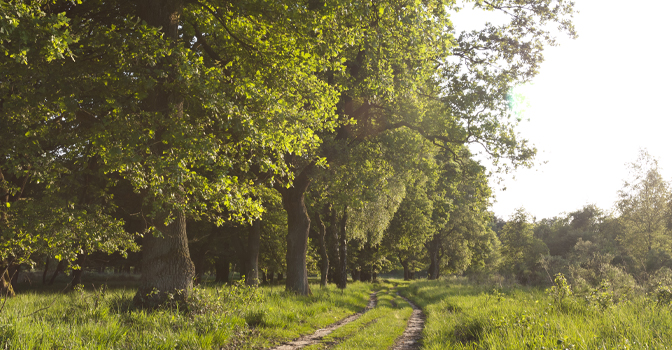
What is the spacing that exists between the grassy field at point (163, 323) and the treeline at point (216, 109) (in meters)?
1.18

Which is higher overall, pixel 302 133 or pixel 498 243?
pixel 302 133

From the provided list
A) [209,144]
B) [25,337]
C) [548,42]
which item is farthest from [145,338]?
[548,42]

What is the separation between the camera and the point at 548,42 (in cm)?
1506

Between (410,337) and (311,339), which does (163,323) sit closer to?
(311,339)

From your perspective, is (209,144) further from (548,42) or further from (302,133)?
(548,42)

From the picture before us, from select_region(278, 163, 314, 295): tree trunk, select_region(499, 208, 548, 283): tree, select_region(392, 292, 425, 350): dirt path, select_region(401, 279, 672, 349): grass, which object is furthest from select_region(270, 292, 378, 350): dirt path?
select_region(499, 208, 548, 283): tree

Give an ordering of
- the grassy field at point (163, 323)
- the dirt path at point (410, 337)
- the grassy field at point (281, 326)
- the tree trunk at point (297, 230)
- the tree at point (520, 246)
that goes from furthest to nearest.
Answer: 1. the tree at point (520, 246)
2. the tree trunk at point (297, 230)
3. the dirt path at point (410, 337)
4. the grassy field at point (163, 323)
5. the grassy field at point (281, 326)

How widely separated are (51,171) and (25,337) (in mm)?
5078

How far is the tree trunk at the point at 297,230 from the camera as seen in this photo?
15895 millimetres

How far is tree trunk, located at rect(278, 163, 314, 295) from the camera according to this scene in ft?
52.1

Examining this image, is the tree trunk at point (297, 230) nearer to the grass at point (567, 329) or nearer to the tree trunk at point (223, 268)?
the grass at point (567, 329)

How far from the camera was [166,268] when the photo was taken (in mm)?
9359

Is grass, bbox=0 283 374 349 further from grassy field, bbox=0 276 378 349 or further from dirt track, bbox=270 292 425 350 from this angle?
dirt track, bbox=270 292 425 350

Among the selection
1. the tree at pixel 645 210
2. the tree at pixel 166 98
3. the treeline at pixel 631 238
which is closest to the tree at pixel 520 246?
the treeline at pixel 631 238
